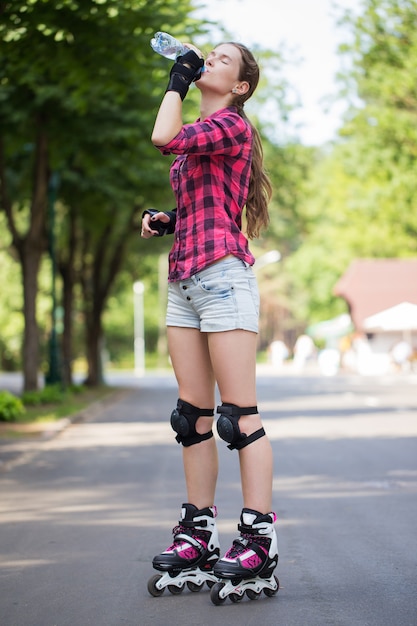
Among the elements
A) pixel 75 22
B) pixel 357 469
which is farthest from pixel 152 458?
pixel 75 22

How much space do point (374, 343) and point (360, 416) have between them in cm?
3883

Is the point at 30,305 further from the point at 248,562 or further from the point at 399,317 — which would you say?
the point at 399,317

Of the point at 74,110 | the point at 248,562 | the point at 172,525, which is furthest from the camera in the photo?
the point at 74,110

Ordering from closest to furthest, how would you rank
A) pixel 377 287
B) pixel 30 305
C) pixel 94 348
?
pixel 30 305 → pixel 94 348 → pixel 377 287

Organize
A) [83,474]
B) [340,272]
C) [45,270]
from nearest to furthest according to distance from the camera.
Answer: [83,474]
[45,270]
[340,272]

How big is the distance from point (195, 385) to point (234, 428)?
0.29 meters

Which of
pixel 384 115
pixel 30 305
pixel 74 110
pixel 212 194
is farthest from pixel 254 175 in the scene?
pixel 384 115

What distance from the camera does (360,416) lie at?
17703 mm

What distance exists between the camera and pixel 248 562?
4191 mm

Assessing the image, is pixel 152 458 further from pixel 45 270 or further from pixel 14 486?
pixel 45 270

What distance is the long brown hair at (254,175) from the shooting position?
4.58 meters

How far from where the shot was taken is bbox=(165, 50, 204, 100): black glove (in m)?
4.34

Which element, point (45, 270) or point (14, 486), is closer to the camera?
point (14, 486)

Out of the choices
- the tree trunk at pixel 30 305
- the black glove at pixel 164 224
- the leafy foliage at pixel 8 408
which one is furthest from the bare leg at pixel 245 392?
the tree trunk at pixel 30 305
